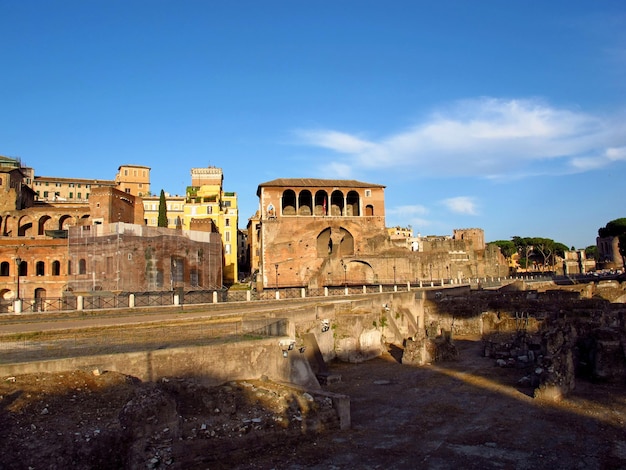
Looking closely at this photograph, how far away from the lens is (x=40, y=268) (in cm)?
5141

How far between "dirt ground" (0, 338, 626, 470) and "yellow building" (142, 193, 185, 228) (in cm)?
6367

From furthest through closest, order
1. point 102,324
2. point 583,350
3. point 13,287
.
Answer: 1. point 13,287
2. point 583,350
3. point 102,324

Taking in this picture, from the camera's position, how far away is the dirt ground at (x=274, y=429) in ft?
32.2

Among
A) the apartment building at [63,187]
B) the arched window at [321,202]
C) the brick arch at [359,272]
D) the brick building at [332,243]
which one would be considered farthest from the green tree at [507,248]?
the apartment building at [63,187]

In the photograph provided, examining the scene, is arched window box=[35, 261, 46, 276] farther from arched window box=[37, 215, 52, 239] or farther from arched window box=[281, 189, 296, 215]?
arched window box=[281, 189, 296, 215]

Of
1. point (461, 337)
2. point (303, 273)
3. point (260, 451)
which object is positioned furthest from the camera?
point (303, 273)

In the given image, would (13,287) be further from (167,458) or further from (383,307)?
(167,458)

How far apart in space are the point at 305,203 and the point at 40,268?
30.9 metres

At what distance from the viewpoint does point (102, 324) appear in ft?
61.5

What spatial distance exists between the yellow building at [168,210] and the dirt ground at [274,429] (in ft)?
209

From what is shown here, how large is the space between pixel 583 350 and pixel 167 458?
17.1m

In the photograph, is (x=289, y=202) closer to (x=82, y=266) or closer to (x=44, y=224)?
(x=82, y=266)

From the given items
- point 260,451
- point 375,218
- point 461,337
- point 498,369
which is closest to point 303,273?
point 375,218

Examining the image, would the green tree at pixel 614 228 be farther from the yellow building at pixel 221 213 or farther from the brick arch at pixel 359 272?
the yellow building at pixel 221 213
